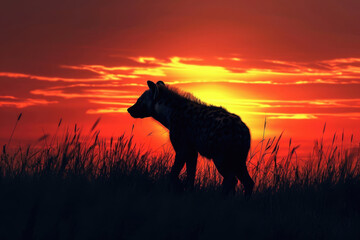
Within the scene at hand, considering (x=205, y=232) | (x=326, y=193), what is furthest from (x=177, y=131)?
(x=205, y=232)

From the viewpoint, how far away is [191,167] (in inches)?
364

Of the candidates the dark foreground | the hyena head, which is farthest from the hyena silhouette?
the dark foreground

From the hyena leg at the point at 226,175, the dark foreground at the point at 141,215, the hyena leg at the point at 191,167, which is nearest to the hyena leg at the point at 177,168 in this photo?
the hyena leg at the point at 191,167

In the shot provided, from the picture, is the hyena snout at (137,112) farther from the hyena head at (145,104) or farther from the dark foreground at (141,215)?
the dark foreground at (141,215)

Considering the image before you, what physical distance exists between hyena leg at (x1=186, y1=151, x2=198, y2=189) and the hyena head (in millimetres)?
1334

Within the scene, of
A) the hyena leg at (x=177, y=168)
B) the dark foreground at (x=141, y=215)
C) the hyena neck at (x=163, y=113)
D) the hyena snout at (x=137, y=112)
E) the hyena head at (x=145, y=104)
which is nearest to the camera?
the dark foreground at (x=141, y=215)

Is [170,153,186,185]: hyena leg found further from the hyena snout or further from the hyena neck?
the hyena snout

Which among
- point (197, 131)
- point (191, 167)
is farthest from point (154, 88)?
point (191, 167)

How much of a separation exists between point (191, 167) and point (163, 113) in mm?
1228

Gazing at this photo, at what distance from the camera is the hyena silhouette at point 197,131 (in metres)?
8.52

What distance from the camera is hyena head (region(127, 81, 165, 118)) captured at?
10.1 metres

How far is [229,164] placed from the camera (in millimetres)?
8539

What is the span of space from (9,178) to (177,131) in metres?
2.78

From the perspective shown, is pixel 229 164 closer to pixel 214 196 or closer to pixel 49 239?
pixel 214 196
